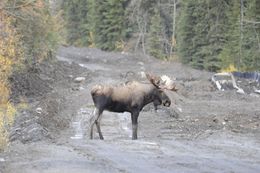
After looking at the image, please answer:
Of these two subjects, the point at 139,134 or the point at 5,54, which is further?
the point at 5,54

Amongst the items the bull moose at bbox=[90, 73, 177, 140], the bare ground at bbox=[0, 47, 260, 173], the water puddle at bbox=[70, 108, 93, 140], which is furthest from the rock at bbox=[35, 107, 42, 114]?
the bull moose at bbox=[90, 73, 177, 140]

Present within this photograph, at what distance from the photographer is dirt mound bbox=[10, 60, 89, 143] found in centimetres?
1727

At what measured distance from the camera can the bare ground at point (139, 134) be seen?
1263cm

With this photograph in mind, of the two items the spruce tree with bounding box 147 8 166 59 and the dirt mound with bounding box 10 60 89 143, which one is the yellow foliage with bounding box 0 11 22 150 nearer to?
the dirt mound with bounding box 10 60 89 143

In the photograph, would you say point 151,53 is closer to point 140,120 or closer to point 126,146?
point 140,120

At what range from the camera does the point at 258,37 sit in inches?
1801

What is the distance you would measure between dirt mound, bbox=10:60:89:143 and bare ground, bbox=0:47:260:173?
0.03m

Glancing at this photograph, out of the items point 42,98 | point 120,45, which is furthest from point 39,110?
point 120,45

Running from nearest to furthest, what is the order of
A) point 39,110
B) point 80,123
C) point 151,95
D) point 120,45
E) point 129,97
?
1. point 129,97
2. point 151,95
3. point 80,123
4. point 39,110
5. point 120,45

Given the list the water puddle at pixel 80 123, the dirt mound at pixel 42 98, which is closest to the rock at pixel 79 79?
the dirt mound at pixel 42 98

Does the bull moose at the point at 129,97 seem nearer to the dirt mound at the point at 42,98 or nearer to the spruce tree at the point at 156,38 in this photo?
the dirt mound at the point at 42,98

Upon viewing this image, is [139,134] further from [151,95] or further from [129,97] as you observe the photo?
[129,97]

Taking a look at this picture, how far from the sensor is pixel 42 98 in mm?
28062

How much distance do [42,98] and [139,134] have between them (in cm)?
944
